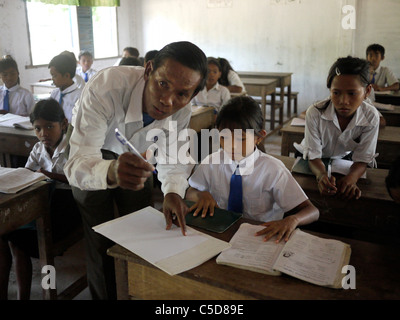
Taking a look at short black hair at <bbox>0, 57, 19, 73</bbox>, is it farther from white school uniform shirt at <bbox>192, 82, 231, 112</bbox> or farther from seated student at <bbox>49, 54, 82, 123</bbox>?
white school uniform shirt at <bbox>192, 82, 231, 112</bbox>

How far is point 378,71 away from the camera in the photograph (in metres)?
5.05

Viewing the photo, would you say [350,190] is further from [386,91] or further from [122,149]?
[386,91]

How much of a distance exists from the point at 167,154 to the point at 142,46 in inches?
276

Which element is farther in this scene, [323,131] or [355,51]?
[355,51]

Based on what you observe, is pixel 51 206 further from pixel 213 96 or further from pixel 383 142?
pixel 213 96

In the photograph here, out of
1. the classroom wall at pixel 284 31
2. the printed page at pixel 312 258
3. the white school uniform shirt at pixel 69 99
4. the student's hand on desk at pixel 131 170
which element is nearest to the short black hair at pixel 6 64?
the white school uniform shirt at pixel 69 99

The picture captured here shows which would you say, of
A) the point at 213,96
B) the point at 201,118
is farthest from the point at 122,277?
the point at 213,96

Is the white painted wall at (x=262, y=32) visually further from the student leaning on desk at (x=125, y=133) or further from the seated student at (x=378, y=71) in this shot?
the student leaning on desk at (x=125, y=133)

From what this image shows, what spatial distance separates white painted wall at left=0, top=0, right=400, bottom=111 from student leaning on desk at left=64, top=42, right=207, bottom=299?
4.67 metres

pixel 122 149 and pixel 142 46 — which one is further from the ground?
pixel 142 46

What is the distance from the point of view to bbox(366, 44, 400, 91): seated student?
16.2ft

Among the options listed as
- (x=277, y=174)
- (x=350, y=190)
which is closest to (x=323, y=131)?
(x=350, y=190)

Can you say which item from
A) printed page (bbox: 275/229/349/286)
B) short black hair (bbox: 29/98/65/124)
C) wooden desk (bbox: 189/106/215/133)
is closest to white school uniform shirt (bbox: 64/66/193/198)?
printed page (bbox: 275/229/349/286)
